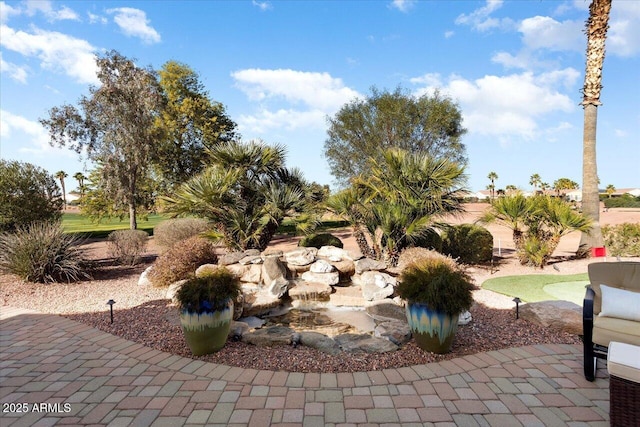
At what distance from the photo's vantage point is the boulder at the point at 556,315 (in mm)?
3985

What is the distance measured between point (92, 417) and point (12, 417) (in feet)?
2.06

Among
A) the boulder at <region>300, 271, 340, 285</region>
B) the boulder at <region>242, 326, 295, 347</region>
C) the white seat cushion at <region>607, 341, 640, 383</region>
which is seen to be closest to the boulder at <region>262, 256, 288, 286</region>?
the boulder at <region>300, 271, 340, 285</region>

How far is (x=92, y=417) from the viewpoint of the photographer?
96.0 inches

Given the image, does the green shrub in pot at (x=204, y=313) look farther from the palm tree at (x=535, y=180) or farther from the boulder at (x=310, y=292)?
the palm tree at (x=535, y=180)

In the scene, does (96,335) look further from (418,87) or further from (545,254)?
(418,87)

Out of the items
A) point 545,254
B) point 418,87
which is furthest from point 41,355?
point 418,87

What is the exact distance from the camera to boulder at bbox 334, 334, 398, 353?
11.9ft

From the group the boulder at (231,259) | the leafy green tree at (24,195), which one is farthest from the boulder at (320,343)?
the leafy green tree at (24,195)

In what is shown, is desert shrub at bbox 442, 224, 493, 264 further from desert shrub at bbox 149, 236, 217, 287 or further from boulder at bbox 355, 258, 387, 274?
desert shrub at bbox 149, 236, 217, 287

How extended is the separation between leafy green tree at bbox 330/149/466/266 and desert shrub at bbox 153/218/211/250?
5344 millimetres

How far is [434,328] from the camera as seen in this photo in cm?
340

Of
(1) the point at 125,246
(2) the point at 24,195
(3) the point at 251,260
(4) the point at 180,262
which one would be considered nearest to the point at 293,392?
(3) the point at 251,260

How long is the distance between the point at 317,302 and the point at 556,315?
3735mm

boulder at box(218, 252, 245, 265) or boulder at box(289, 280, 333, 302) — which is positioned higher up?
boulder at box(218, 252, 245, 265)
